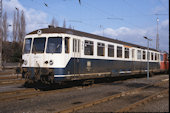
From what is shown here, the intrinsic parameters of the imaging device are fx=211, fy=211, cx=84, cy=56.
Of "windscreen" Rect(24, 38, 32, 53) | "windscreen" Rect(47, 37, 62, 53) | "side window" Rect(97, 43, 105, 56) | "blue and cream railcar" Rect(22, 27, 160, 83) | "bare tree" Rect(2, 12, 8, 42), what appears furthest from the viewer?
"bare tree" Rect(2, 12, 8, 42)

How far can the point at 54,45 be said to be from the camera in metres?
11.4

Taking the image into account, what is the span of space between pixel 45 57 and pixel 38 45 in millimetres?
1037

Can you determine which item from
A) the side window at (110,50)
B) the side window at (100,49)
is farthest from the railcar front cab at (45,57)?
the side window at (110,50)

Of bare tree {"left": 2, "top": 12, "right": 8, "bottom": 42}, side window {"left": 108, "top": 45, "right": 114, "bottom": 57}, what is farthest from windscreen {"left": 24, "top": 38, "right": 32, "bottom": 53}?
bare tree {"left": 2, "top": 12, "right": 8, "bottom": 42}

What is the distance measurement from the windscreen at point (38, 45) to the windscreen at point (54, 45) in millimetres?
408

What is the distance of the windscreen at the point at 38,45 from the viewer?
11.7m

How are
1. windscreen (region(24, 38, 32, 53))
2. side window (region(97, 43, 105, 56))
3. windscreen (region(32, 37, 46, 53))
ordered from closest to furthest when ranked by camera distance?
windscreen (region(32, 37, 46, 53)) → windscreen (region(24, 38, 32, 53)) → side window (region(97, 43, 105, 56))

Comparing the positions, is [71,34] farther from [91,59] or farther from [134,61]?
[134,61]

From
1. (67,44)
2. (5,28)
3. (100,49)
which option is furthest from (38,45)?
(5,28)

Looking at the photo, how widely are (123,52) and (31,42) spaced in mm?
8051

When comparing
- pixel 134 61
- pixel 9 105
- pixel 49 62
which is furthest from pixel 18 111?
pixel 134 61

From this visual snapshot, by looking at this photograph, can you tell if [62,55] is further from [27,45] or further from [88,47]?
[27,45]

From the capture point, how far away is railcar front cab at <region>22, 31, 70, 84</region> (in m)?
10.9

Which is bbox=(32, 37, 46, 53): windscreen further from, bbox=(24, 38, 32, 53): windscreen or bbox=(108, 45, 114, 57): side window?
bbox=(108, 45, 114, 57): side window
